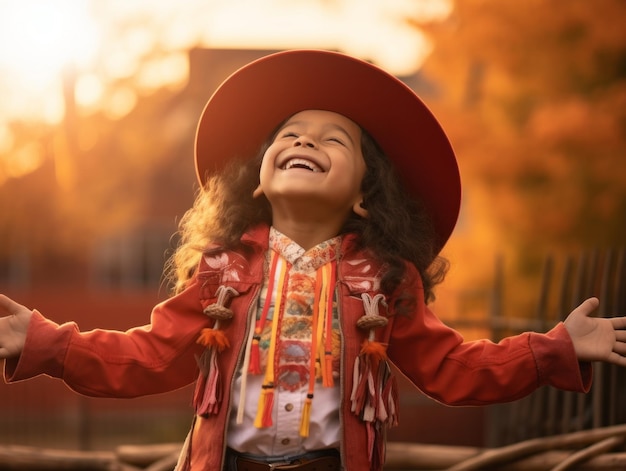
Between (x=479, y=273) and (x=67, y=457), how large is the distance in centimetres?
637

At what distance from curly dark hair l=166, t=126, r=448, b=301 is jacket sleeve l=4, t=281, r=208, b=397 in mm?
180

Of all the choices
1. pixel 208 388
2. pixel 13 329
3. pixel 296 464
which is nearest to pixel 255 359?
pixel 208 388

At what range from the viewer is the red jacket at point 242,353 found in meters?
2.74

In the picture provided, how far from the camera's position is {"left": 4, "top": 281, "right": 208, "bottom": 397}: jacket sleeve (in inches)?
107

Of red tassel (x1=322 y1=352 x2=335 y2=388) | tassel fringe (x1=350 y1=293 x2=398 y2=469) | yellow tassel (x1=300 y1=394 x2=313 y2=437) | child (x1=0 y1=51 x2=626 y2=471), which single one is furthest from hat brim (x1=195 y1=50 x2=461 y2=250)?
yellow tassel (x1=300 y1=394 x2=313 y2=437)

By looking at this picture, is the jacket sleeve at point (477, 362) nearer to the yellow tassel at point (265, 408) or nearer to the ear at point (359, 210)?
the ear at point (359, 210)

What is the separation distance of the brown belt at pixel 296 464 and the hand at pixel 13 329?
2.27 ft

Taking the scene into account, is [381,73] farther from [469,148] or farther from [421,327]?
[469,148]

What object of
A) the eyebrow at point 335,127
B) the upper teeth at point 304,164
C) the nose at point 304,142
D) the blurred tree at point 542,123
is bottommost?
the upper teeth at point 304,164

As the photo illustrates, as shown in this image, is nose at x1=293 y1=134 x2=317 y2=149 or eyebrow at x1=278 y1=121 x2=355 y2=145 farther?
eyebrow at x1=278 y1=121 x2=355 y2=145

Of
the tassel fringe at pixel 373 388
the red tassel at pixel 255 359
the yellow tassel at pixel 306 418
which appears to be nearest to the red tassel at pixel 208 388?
the red tassel at pixel 255 359

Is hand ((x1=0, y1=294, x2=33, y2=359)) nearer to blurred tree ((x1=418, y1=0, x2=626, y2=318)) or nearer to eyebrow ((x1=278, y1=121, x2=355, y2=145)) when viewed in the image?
eyebrow ((x1=278, y1=121, x2=355, y2=145))

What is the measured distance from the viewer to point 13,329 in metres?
2.71

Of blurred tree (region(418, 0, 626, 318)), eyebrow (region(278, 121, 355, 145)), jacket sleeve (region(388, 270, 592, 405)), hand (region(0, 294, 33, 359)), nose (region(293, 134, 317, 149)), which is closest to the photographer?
hand (region(0, 294, 33, 359))
